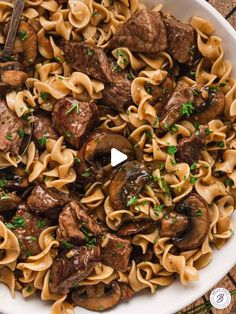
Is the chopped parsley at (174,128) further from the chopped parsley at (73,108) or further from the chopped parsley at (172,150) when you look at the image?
the chopped parsley at (73,108)

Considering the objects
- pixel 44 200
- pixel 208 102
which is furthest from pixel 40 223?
pixel 208 102

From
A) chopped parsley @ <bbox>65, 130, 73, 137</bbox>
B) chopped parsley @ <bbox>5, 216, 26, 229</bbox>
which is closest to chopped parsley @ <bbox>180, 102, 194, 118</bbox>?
chopped parsley @ <bbox>65, 130, 73, 137</bbox>

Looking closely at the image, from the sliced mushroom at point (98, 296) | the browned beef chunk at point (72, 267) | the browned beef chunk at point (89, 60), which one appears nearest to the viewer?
the browned beef chunk at point (72, 267)

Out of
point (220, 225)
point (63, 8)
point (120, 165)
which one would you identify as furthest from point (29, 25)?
point (220, 225)

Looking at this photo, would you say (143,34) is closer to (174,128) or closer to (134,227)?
(174,128)

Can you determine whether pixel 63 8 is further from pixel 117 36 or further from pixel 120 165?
pixel 120 165

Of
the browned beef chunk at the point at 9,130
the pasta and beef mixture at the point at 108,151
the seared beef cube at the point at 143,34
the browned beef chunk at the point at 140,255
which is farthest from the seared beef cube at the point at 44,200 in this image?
the seared beef cube at the point at 143,34
